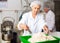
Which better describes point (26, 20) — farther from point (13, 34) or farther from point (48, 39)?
point (13, 34)

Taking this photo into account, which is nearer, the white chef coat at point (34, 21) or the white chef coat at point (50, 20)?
the white chef coat at point (34, 21)

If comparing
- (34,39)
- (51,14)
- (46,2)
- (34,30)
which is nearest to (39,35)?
(34,39)

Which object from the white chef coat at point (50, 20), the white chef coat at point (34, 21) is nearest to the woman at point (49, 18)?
the white chef coat at point (50, 20)

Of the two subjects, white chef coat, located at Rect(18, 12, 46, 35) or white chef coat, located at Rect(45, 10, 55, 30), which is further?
white chef coat, located at Rect(45, 10, 55, 30)

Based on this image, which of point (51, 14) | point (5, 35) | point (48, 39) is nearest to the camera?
Answer: point (48, 39)

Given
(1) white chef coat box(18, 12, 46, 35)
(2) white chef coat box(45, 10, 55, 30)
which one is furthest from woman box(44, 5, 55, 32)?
(1) white chef coat box(18, 12, 46, 35)

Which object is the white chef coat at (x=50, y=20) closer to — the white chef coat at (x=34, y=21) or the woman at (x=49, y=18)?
the woman at (x=49, y=18)

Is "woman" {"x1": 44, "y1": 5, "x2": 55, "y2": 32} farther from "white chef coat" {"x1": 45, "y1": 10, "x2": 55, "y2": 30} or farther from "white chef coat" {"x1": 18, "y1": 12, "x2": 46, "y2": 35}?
"white chef coat" {"x1": 18, "y1": 12, "x2": 46, "y2": 35}

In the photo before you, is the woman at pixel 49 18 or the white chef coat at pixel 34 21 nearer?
the white chef coat at pixel 34 21

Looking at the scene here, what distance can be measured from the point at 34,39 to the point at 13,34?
64.1 inches

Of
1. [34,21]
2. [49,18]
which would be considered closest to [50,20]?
[49,18]

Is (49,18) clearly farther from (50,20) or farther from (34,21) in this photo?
(34,21)

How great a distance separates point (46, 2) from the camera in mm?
2691

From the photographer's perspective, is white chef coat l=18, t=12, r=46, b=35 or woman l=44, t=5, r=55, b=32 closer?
white chef coat l=18, t=12, r=46, b=35
